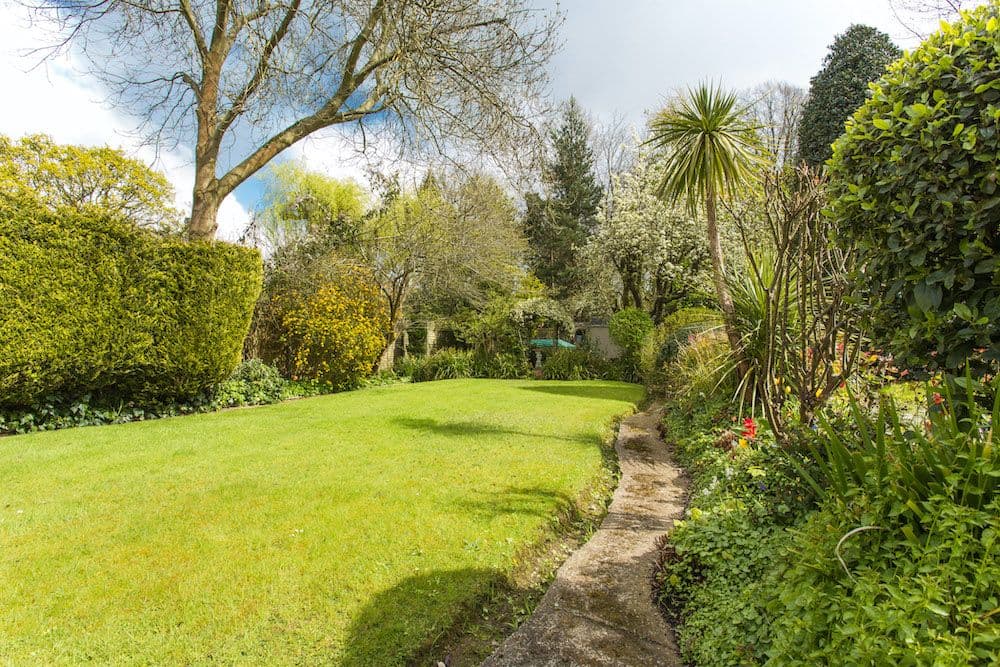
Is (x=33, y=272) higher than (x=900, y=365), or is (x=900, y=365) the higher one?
(x=33, y=272)

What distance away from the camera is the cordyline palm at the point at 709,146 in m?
6.32

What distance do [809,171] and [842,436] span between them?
1.80 meters

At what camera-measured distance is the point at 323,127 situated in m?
9.95

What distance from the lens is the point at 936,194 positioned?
6.37 ft

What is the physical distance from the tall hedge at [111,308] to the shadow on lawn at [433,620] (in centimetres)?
671

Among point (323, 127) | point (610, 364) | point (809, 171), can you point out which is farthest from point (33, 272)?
point (610, 364)

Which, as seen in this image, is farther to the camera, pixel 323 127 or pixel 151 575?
pixel 323 127

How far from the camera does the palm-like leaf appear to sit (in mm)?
6340

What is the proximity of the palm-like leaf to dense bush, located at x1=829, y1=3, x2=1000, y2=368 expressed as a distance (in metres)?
4.37

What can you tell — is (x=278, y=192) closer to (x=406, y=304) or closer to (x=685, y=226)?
(x=406, y=304)

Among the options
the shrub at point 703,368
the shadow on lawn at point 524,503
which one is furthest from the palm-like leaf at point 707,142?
the shadow on lawn at point 524,503

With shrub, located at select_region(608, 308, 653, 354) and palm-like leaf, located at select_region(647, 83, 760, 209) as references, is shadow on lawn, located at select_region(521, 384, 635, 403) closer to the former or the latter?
shrub, located at select_region(608, 308, 653, 354)

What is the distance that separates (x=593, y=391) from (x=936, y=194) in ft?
34.4

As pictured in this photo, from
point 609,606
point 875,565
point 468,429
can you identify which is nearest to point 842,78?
point 468,429
